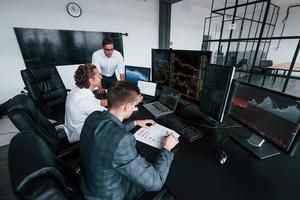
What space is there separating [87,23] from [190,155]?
358 cm

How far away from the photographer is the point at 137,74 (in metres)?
1.81

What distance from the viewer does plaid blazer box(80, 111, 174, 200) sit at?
0.66 meters

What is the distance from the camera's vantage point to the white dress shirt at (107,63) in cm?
267

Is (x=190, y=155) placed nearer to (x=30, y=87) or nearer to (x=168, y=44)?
(x=30, y=87)

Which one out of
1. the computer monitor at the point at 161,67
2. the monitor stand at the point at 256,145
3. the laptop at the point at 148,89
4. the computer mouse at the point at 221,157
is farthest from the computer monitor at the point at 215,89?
the laptop at the point at 148,89

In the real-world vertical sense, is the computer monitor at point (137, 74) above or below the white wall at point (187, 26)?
below

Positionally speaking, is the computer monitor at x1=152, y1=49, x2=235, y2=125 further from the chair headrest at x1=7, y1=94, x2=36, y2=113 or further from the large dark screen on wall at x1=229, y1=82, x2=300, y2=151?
the chair headrest at x1=7, y1=94, x2=36, y2=113

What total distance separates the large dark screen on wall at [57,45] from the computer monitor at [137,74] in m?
2.14

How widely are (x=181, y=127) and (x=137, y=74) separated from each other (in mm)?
932

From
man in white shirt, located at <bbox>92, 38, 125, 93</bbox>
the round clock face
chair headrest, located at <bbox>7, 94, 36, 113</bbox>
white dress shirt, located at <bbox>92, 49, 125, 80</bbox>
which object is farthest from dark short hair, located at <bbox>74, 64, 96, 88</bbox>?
the round clock face

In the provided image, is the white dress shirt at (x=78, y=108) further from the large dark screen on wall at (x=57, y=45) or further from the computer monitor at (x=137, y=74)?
the large dark screen on wall at (x=57, y=45)

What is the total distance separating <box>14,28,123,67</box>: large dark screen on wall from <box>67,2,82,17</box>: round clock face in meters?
0.34

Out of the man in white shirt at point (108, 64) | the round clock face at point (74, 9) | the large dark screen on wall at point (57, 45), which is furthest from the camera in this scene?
the round clock face at point (74, 9)

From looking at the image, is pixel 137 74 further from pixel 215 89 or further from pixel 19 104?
pixel 19 104
